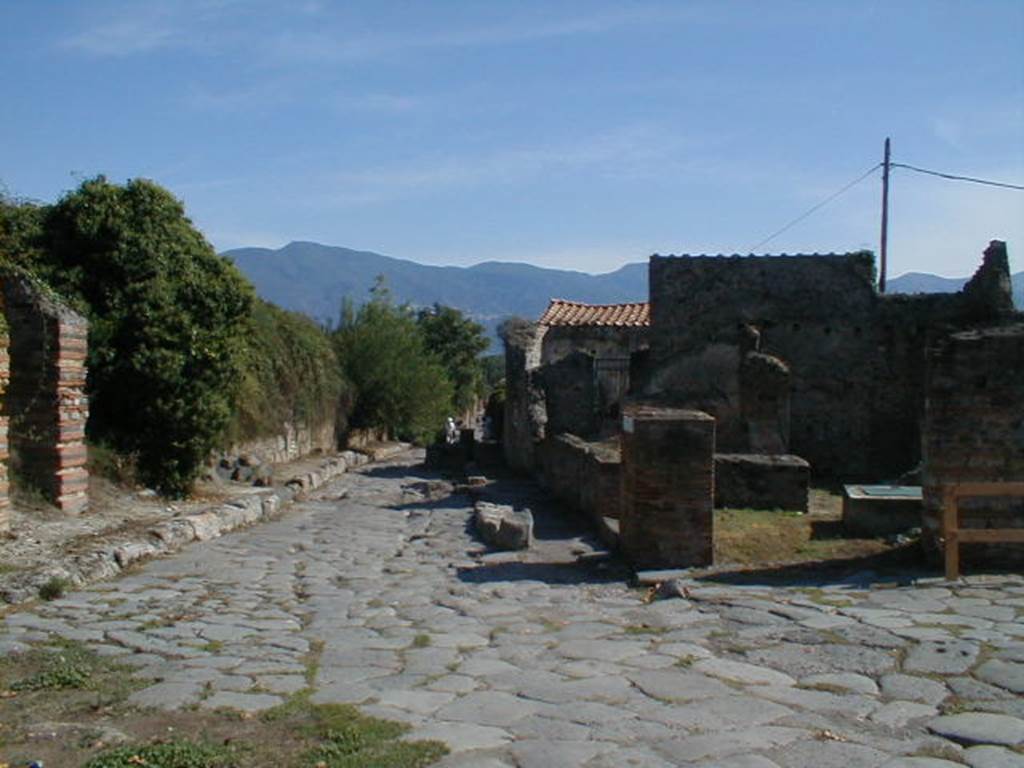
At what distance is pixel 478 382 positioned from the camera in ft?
197

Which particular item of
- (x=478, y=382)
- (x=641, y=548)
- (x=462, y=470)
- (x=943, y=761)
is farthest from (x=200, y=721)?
(x=478, y=382)

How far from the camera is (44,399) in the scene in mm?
12328

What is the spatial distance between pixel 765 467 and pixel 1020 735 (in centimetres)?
898

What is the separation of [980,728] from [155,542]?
8372mm

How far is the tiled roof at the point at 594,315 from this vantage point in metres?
30.7

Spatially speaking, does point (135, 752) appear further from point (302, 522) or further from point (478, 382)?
point (478, 382)

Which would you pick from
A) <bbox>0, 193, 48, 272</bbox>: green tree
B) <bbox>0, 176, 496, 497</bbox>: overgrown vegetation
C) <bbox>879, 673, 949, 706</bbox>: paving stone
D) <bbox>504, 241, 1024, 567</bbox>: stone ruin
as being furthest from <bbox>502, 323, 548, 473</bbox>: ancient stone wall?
<bbox>879, 673, 949, 706</bbox>: paving stone

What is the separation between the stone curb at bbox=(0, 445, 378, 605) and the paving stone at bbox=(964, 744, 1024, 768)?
6521 mm

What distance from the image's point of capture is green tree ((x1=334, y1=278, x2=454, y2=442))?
104 ft

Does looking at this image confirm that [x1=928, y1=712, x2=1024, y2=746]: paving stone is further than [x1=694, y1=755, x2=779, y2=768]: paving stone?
Yes

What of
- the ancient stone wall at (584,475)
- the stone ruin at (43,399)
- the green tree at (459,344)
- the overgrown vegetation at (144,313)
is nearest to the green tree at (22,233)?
the overgrown vegetation at (144,313)

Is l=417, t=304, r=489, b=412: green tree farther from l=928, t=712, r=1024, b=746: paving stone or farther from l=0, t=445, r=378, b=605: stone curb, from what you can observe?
l=928, t=712, r=1024, b=746: paving stone

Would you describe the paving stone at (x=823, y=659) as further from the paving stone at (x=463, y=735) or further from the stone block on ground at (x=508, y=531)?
the stone block on ground at (x=508, y=531)

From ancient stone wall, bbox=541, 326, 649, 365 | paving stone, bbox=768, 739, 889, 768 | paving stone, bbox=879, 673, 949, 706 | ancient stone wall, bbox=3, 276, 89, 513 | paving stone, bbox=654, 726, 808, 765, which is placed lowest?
paving stone, bbox=654, 726, 808, 765
